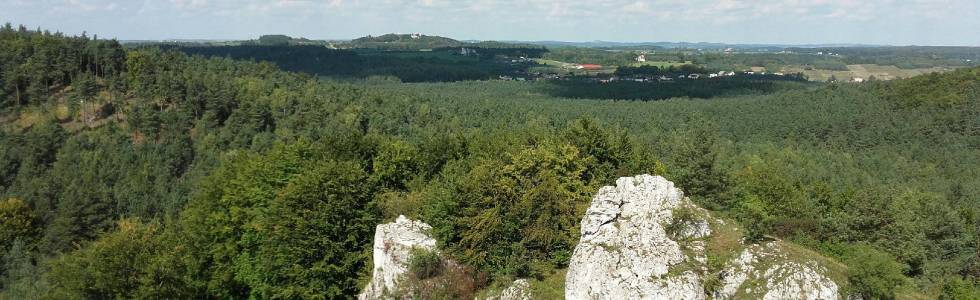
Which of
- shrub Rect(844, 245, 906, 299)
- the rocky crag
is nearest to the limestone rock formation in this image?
the rocky crag

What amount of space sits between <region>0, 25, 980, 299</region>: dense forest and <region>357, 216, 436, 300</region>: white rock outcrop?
1.23 m

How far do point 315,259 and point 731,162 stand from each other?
63.8 meters

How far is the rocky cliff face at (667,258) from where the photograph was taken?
2673 cm

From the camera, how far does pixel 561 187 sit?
35688mm

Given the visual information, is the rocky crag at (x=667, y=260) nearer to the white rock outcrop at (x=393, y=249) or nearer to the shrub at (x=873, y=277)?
the white rock outcrop at (x=393, y=249)

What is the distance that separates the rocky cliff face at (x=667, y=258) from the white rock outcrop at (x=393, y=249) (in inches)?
374

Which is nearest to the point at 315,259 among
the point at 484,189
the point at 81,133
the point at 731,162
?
the point at 484,189

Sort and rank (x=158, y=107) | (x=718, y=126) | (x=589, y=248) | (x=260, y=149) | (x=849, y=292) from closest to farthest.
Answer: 1. (x=849, y=292)
2. (x=589, y=248)
3. (x=260, y=149)
4. (x=158, y=107)
5. (x=718, y=126)

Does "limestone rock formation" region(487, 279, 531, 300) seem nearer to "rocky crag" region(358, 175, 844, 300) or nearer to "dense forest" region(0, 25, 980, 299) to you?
"rocky crag" region(358, 175, 844, 300)

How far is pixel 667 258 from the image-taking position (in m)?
27.8

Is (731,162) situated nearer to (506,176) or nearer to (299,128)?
(506,176)

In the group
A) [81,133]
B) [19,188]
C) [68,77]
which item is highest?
[68,77]

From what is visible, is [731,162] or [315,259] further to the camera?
[731,162]

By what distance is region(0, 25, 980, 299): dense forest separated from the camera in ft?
117
